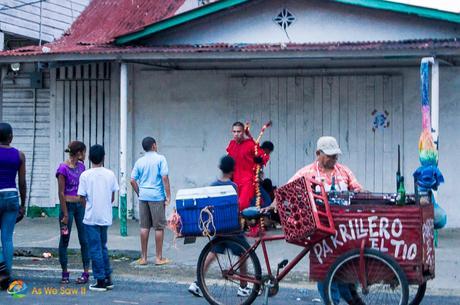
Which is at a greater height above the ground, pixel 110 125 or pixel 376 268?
pixel 110 125

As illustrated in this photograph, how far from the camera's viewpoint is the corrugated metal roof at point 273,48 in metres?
12.6

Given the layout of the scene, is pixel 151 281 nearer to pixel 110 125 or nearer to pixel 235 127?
pixel 235 127

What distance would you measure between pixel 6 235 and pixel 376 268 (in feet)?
14.3

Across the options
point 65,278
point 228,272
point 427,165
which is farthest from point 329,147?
point 65,278

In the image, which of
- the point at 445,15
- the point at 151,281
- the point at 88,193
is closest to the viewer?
the point at 88,193

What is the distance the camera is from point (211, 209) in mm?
8117

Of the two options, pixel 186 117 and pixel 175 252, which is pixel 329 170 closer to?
pixel 175 252

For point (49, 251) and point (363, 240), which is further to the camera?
point (49, 251)

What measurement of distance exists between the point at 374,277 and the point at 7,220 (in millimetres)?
4356

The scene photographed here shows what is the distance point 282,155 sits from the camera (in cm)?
1519

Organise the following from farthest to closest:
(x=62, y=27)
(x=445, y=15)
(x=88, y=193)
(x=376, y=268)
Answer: (x=62, y=27) < (x=445, y=15) < (x=88, y=193) < (x=376, y=268)

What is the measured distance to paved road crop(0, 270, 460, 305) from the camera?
912 cm

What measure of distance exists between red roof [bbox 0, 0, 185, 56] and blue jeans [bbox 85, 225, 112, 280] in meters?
7.63

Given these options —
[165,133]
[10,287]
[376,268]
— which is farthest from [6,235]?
[165,133]
